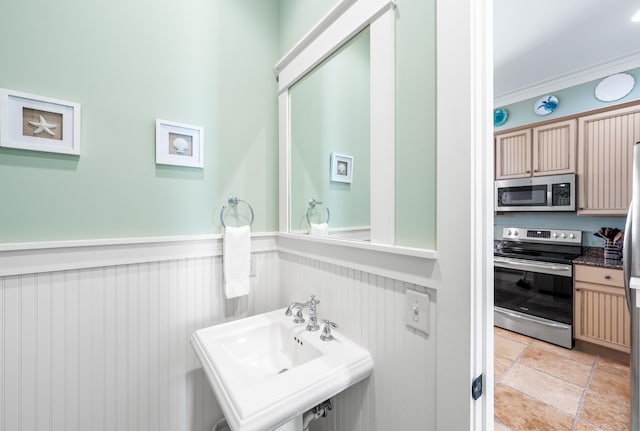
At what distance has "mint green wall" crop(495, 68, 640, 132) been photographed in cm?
244

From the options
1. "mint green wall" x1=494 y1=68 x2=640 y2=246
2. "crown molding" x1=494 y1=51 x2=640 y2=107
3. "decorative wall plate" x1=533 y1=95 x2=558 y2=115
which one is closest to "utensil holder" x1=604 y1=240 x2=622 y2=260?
"mint green wall" x1=494 y1=68 x2=640 y2=246

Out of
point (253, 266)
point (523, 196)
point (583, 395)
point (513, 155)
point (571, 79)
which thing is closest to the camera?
point (253, 266)

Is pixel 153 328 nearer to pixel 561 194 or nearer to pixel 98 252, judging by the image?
pixel 98 252

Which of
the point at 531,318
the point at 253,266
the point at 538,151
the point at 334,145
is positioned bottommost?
the point at 531,318

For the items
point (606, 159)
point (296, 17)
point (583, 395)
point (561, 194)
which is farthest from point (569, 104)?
point (296, 17)

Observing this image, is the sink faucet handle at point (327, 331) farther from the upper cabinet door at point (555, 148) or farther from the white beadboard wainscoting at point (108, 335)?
the upper cabinet door at point (555, 148)

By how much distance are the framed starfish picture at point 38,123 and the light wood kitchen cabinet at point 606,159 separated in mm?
3779

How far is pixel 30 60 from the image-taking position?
0.91m

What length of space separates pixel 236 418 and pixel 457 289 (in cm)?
64

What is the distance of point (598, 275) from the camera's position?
226 cm

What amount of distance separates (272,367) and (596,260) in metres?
3.01

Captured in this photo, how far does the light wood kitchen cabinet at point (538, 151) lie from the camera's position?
265 cm

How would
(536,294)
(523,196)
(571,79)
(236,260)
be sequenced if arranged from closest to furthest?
(236,260) < (536,294) < (571,79) < (523,196)

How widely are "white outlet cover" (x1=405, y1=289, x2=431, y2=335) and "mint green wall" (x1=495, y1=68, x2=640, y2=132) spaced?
331 centimetres
